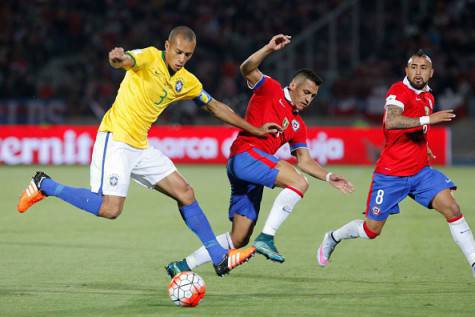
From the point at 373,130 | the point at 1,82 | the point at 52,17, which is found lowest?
the point at 373,130

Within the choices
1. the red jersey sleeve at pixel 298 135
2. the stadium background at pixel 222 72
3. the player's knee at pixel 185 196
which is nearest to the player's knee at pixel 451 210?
the red jersey sleeve at pixel 298 135

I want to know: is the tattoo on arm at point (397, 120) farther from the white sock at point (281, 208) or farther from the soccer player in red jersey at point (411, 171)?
the white sock at point (281, 208)

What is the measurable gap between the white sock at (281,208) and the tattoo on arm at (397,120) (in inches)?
40.1

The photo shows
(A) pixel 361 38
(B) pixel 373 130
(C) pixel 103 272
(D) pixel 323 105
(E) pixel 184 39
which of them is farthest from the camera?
(A) pixel 361 38

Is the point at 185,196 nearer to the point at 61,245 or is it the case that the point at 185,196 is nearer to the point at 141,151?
the point at 141,151

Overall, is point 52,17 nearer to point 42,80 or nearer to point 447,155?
point 42,80

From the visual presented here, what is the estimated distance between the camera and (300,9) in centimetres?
2661

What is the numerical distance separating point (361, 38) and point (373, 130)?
4.53m

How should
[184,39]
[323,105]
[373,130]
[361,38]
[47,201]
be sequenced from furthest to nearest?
[361,38], [323,105], [373,130], [47,201], [184,39]

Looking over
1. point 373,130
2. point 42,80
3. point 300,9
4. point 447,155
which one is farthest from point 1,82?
point 447,155

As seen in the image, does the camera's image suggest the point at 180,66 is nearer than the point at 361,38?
Yes

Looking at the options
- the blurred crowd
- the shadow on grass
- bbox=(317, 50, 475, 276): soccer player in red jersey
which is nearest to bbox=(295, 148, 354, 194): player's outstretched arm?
bbox=(317, 50, 475, 276): soccer player in red jersey

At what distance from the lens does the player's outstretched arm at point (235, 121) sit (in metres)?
7.93

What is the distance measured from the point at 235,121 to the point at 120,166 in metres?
1.06
